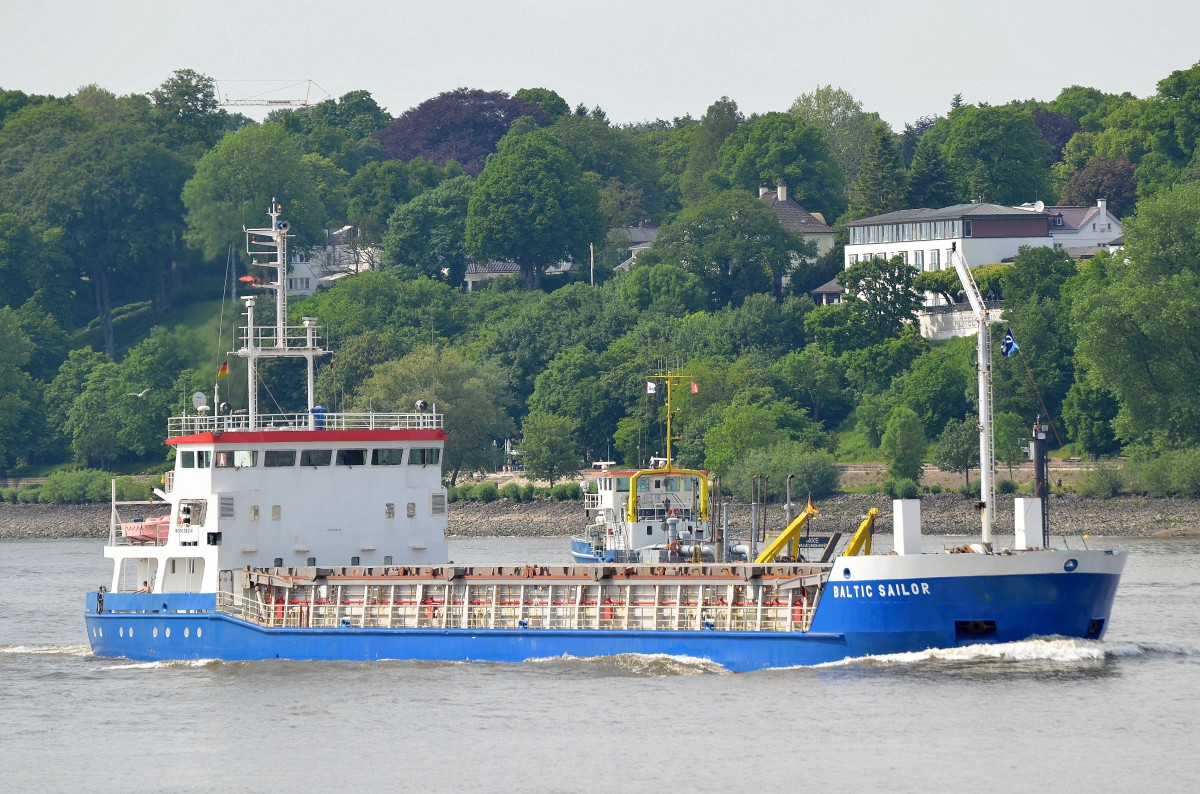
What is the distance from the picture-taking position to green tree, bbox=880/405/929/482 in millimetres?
96625

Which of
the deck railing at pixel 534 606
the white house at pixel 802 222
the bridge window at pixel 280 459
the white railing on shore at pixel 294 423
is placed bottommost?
the deck railing at pixel 534 606

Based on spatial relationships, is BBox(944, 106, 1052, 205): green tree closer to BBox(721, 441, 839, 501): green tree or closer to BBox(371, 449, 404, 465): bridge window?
BBox(721, 441, 839, 501): green tree

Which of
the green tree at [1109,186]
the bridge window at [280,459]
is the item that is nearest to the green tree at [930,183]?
the green tree at [1109,186]

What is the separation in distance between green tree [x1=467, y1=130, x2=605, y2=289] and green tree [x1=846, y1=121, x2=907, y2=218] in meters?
19.8

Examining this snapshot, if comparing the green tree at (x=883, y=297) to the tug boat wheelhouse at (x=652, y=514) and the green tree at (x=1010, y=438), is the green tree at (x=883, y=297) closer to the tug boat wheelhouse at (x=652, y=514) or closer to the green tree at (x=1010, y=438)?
the green tree at (x=1010, y=438)

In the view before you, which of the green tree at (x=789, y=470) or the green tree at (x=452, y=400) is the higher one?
the green tree at (x=452, y=400)

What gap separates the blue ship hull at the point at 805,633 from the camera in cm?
3953

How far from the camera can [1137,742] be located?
34875 millimetres

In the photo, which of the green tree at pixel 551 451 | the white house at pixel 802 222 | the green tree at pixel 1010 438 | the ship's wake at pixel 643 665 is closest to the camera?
the ship's wake at pixel 643 665

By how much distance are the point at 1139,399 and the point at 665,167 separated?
8971cm

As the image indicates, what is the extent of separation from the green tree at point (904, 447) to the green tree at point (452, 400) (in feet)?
77.4

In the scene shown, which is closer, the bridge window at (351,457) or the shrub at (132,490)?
the bridge window at (351,457)

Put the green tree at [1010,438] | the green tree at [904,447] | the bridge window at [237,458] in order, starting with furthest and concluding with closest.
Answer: the green tree at [904,447], the green tree at [1010,438], the bridge window at [237,458]

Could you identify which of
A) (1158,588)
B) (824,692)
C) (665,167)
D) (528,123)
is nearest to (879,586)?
(824,692)
